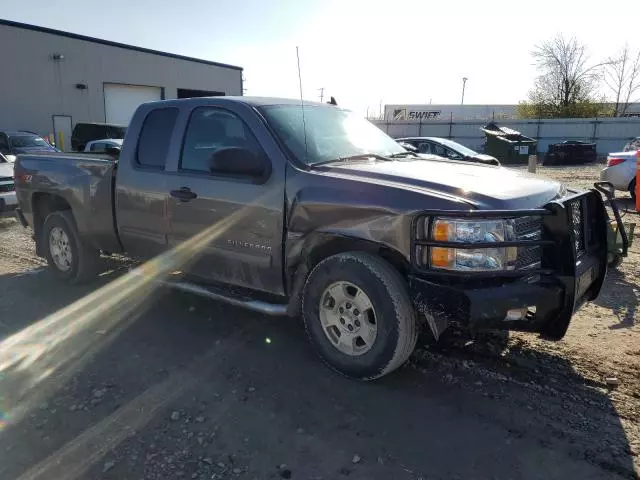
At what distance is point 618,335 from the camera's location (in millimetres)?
4305

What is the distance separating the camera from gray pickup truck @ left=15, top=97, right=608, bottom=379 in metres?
3.10

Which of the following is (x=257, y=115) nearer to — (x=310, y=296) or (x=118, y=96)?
(x=310, y=296)

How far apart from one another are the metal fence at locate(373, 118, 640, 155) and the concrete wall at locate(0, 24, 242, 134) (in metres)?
18.9

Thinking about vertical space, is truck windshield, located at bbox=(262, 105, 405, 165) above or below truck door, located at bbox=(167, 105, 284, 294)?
above

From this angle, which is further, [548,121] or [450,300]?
[548,121]

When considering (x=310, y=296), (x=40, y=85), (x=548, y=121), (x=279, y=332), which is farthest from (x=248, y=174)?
(x=548, y=121)

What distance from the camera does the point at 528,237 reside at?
323cm

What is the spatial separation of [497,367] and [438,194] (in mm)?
1410

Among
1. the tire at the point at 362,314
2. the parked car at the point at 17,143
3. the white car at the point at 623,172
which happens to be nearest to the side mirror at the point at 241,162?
the tire at the point at 362,314

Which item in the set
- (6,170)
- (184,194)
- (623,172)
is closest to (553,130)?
(623,172)

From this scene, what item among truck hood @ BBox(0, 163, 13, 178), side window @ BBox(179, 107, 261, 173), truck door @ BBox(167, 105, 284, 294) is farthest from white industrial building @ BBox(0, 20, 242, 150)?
truck door @ BBox(167, 105, 284, 294)

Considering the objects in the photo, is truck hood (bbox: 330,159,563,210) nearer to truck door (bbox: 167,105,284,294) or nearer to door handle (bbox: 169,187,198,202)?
truck door (bbox: 167,105,284,294)

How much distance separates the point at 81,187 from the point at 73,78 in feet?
86.9

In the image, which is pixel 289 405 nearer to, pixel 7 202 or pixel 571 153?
pixel 7 202
